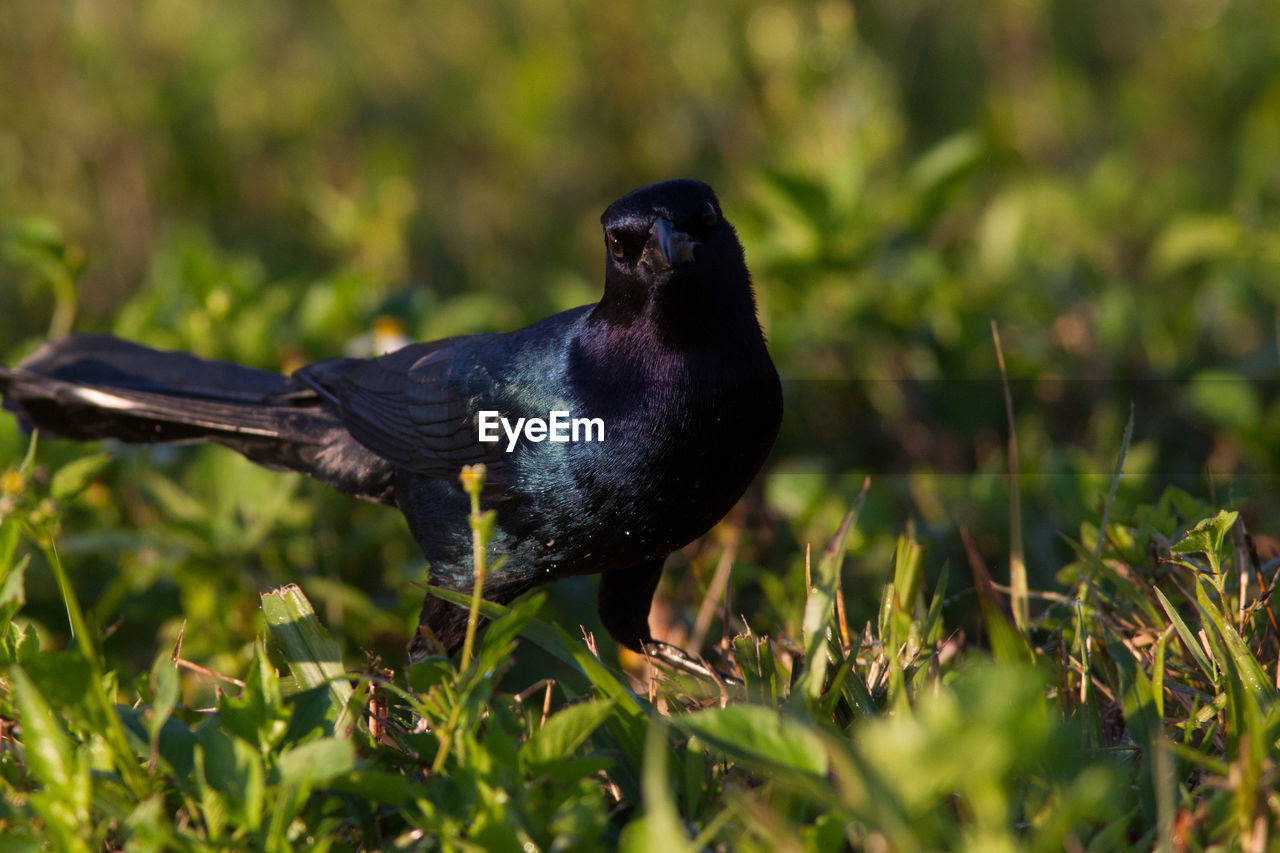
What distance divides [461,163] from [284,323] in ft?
9.91

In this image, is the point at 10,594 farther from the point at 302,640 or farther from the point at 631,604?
the point at 631,604

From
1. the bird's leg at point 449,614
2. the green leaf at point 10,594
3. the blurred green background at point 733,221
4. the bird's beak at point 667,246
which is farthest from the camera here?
the blurred green background at point 733,221

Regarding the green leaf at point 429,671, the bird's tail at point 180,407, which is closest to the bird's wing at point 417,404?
the bird's tail at point 180,407

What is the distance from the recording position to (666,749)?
6.76 feet

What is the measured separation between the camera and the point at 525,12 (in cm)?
739

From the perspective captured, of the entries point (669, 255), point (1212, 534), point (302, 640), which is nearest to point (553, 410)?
point (669, 255)

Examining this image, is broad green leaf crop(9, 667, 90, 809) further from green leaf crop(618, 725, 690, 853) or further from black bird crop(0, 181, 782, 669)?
green leaf crop(618, 725, 690, 853)

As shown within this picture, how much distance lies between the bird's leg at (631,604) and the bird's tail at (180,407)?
2.40 feet

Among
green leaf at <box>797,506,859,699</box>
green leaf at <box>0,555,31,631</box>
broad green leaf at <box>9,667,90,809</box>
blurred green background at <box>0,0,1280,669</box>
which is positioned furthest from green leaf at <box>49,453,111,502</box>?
green leaf at <box>797,506,859,699</box>

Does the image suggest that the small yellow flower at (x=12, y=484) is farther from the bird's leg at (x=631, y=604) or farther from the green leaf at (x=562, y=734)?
the bird's leg at (x=631, y=604)

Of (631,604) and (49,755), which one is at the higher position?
(49,755)

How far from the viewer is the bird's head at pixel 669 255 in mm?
2584

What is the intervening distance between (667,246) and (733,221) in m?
2.92

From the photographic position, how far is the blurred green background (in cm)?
375
